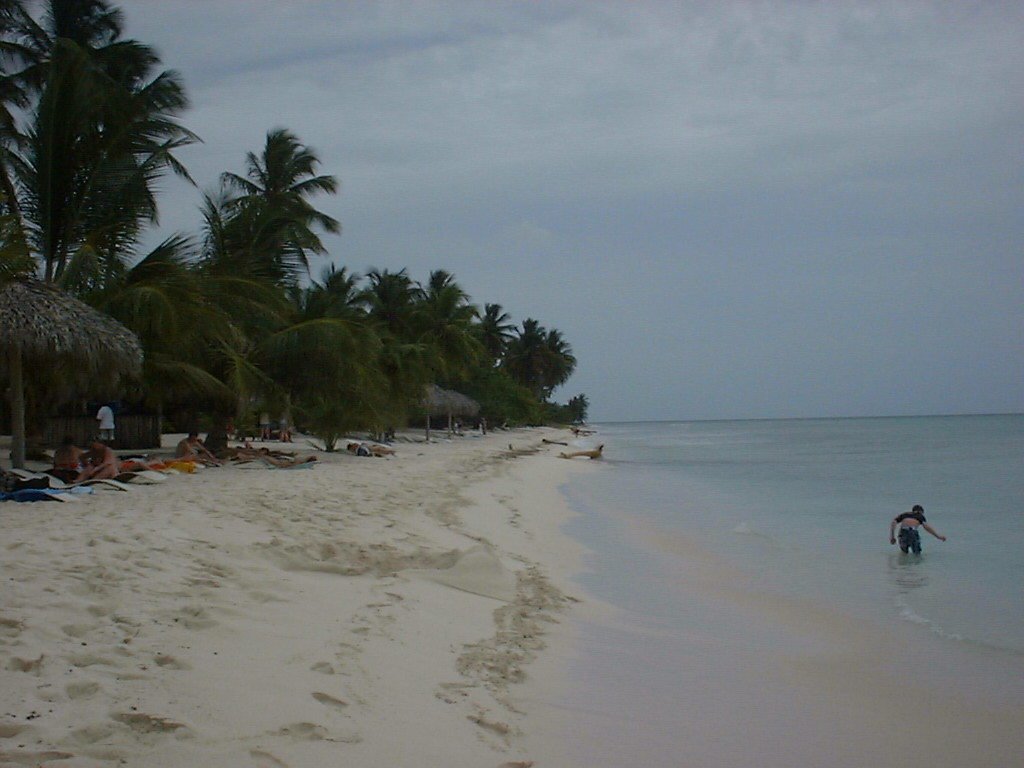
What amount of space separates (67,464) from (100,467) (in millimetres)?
862

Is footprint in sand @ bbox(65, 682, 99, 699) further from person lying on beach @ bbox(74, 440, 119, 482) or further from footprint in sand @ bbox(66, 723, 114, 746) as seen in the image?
person lying on beach @ bbox(74, 440, 119, 482)

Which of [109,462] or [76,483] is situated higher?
[109,462]

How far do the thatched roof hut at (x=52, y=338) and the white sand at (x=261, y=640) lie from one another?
109 inches

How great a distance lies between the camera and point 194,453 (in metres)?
12.0

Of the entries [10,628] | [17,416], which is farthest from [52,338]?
[10,628]

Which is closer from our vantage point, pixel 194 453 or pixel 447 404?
pixel 194 453

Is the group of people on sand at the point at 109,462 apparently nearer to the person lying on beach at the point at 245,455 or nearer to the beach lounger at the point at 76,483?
the person lying on beach at the point at 245,455

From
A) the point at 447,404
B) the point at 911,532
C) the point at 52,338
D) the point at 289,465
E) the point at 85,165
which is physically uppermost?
the point at 85,165

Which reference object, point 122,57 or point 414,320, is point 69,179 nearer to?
point 122,57

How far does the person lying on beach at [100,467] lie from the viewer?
838 centimetres

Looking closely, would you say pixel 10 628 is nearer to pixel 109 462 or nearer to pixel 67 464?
pixel 109 462

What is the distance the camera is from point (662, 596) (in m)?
5.86

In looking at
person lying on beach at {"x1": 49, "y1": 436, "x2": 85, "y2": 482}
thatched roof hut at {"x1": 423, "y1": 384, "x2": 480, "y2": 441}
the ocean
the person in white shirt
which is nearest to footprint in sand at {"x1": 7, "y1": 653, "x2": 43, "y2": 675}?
the ocean

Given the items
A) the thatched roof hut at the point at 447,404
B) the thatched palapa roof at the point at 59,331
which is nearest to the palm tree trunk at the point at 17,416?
the thatched palapa roof at the point at 59,331
